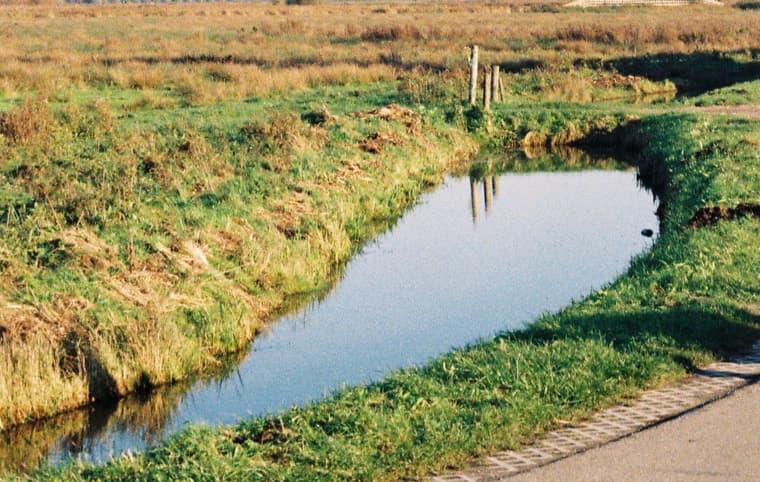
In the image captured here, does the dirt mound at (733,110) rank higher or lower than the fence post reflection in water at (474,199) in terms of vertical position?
higher

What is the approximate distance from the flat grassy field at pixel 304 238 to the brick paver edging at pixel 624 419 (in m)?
0.22

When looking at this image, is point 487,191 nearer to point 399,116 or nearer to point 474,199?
point 474,199

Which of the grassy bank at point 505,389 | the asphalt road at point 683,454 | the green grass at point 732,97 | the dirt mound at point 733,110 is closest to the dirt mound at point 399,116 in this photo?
the dirt mound at point 733,110

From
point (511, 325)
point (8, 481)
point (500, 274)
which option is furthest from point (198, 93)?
point (8, 481)

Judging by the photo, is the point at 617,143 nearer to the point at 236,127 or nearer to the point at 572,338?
the point at 236,127

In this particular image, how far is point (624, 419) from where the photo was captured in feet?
29.2

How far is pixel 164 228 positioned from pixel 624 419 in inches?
358

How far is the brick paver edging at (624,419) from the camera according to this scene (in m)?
8.01

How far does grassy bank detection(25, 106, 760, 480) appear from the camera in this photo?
8.26 m

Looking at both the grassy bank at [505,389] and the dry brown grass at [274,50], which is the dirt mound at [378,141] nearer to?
the dry brown grass at [274,50]

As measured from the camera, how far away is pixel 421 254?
19484mm

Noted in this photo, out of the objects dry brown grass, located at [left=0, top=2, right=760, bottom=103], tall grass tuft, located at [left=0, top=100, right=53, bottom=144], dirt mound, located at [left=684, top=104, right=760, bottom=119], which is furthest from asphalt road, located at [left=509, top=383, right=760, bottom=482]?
dry brown grass, located at [left=0, top=2, right=760, bottom=103]

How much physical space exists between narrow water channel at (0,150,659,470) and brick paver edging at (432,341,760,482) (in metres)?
3.06

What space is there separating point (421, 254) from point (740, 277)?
7.64m
